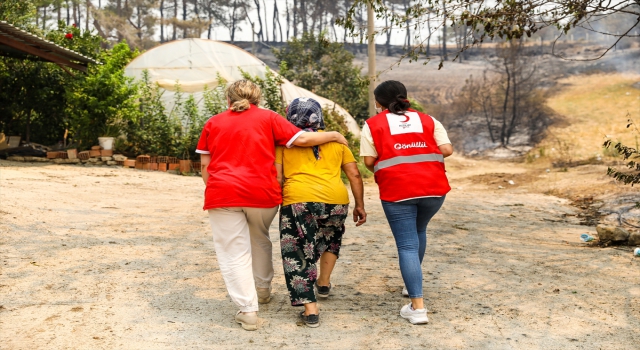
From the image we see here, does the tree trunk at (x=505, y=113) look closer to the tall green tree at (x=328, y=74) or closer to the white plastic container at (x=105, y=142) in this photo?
the tall green tree at (x=328, y=74)

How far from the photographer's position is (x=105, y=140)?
A: 12883 millimetres

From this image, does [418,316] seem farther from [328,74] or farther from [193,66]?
[328,74]

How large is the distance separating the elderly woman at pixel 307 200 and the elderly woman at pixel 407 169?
21 cm

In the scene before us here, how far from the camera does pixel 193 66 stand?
15.0 m

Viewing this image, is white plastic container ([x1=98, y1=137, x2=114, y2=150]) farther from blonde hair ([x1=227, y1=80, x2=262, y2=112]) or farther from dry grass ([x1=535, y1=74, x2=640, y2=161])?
dry grass ([x1=535, y1=74, x2=640, y2=161])

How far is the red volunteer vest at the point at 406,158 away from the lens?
391 centimetres

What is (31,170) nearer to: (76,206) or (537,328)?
(76,206)

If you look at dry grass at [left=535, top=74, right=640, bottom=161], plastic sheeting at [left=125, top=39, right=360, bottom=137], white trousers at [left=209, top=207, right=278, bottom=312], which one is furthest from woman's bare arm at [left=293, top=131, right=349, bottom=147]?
dry grass at [left=535, top=74, right=640, bottom=161]

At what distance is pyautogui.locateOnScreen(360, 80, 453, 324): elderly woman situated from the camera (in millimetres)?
3920

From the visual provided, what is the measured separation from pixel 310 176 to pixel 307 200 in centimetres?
15

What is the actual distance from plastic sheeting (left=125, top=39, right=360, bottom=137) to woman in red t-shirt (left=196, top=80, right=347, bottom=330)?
1073 cm

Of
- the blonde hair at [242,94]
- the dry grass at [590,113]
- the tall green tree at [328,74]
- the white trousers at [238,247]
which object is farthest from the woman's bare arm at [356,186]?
the tall green tree at [328,74]

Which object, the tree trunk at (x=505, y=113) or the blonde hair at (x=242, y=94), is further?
the tree trunk at (x=505, y=113)

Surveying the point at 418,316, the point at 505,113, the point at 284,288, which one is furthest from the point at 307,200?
the point at 505,113
